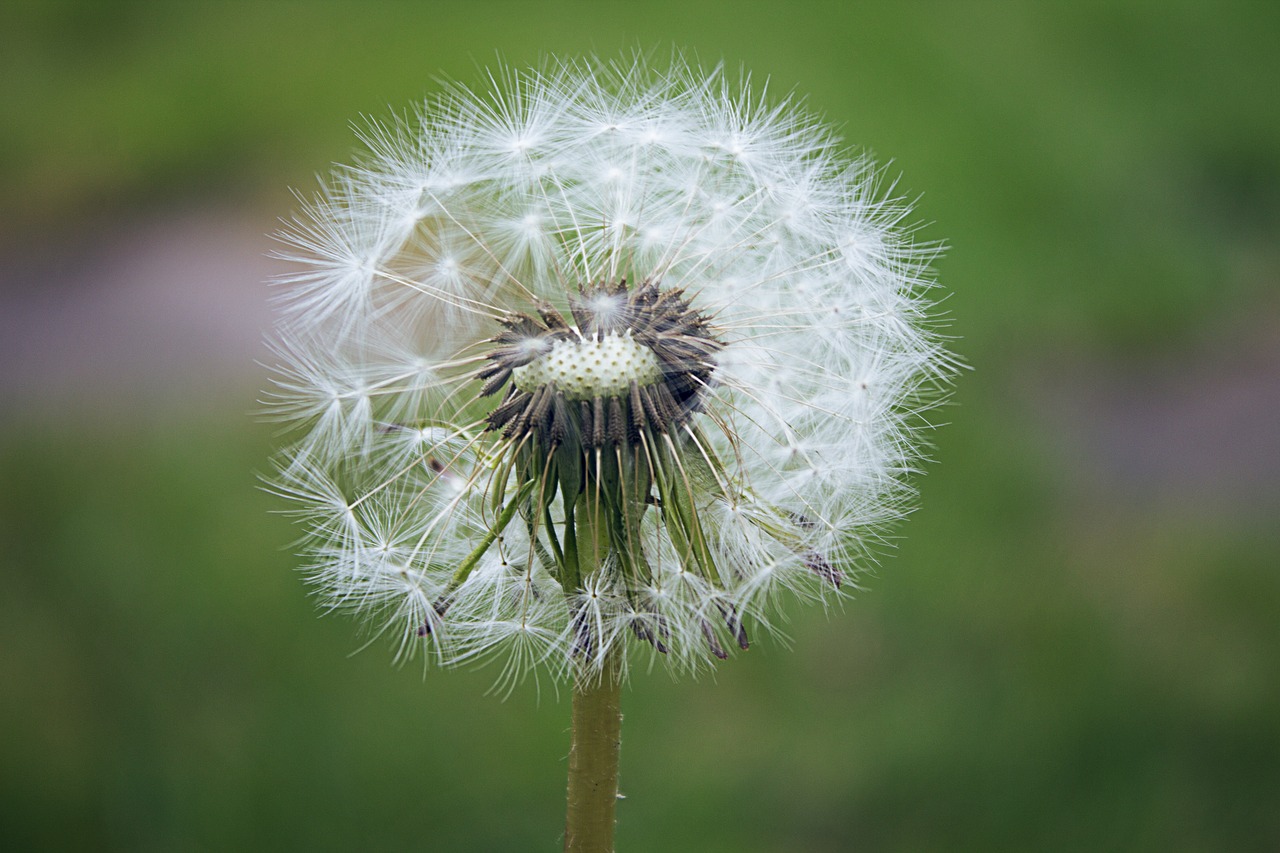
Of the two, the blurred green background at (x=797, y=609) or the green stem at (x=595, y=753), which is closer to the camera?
the green stem at (x=595, y=753)

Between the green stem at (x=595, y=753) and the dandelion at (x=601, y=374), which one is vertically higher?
the dandelion at (x=601, y=374)

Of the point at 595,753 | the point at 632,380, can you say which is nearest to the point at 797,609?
the point at 595,753

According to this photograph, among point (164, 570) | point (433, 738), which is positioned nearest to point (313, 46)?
point (164, 570)

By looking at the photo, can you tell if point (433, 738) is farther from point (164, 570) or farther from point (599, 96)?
point (599, 96)

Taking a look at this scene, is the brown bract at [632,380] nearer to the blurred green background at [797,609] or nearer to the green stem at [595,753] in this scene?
the green stem at [595,753]

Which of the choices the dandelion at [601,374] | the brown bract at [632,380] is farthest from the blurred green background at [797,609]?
the brown bract at [632,380]

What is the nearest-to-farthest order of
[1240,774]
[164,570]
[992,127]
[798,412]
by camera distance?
[798,412], [1240,774], [164,570], [992,127]

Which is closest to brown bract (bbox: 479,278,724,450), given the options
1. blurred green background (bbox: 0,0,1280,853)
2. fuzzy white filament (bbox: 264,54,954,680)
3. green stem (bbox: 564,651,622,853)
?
fuzzy white filament (bbox: 264,54,954,680)

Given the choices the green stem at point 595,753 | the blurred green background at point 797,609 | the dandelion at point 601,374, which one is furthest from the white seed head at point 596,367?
the blurred green background at point 797,609
